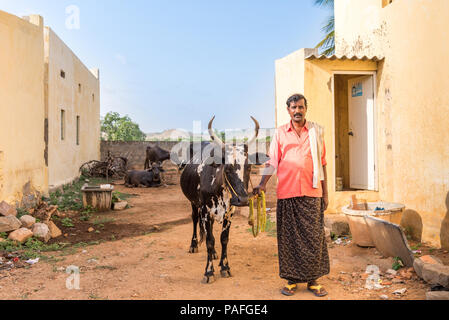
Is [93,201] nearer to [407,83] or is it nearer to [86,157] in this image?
[407,83]

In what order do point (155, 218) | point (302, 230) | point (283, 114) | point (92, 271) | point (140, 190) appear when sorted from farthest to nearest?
point (140, 190), point (155, 218), point (283, 114), point (92, 271), point (302, 230)

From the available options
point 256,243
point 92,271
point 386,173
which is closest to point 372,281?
point 256,243

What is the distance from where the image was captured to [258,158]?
4.33 m

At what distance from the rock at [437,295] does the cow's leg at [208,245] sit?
7.50 feet

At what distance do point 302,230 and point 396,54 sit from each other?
436 cm

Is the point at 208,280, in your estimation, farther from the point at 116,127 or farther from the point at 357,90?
the point at 116,127

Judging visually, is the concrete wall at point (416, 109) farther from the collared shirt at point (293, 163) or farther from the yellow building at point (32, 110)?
the yellow building at point (32, 110)

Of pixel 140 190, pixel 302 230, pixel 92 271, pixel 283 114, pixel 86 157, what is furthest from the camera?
pixel 86 157

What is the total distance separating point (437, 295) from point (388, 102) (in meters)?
4.16

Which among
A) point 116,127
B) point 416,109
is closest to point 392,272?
point 416,109

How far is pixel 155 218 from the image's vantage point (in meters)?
8.95

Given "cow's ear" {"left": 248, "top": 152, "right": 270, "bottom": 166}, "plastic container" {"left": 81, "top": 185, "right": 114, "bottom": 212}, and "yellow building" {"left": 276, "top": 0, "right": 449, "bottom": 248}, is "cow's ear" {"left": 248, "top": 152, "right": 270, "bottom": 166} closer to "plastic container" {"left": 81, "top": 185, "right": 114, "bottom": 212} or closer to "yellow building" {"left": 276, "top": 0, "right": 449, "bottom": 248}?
"yellow building" {"left": 276, "top": 0, "right": 449, "bottom": 248}

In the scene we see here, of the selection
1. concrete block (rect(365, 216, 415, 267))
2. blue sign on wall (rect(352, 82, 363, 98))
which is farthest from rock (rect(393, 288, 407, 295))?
blue sign on wall (rect(352, 82, 363, 98))

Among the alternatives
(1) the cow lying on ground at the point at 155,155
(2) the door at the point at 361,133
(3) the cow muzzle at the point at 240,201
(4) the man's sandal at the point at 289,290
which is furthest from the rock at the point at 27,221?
(1) the cow lying on ground at the point at 155,155
